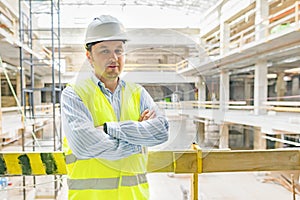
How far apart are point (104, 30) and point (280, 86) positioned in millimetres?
2901

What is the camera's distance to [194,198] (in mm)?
670

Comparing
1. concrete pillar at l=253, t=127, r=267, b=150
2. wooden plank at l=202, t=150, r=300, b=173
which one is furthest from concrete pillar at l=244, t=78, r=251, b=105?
wooden plank at l=202, t=150, r=300, b=173

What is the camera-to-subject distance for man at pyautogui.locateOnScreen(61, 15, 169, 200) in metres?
0.44

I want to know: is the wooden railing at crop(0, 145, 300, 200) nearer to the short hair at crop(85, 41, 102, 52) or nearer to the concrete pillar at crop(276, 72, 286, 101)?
the short hair at crop(85, 41, 102, 52)

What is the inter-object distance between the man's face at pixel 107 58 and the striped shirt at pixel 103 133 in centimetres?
2

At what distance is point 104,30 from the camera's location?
453mm

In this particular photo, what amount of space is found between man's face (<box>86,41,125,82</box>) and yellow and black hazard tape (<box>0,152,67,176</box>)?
247mm

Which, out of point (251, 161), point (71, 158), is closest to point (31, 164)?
point (71, 158)

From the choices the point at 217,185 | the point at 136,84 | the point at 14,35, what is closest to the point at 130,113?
the point at 136,84

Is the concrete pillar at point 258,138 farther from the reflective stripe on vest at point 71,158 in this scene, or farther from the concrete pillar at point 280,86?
the reflective stripe on vest at point 71,158

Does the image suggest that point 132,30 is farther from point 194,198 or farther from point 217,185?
point 217,185

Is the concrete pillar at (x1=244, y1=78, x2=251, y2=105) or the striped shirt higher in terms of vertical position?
Answer: the concrete pillar at (x1=244, y1=78, x2=251, y2=105)

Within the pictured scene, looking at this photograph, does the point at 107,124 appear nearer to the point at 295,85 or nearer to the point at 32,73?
the point at 32,73

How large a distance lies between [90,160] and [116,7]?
35cm
